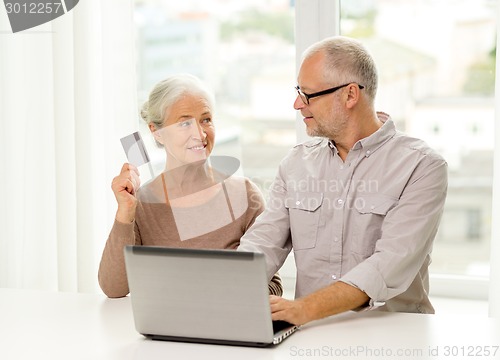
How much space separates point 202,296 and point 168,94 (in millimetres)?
846

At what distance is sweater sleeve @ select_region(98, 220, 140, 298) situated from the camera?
7.25 ft

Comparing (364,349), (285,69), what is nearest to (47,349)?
(364,349)

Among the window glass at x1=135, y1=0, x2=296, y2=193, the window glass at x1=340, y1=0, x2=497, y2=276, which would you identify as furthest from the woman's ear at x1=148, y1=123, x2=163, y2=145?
the window glass at x1=340, y1=0, x2=497, y2=276

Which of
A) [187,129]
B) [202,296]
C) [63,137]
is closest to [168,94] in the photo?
[187,129]

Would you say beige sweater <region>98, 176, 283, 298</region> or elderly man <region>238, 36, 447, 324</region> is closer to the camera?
elderly man <region>238, 36, 447, 324</region>

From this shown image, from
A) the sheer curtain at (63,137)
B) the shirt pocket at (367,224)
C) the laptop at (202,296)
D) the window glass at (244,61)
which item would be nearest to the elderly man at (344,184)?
the shirt pocket at (367,224)

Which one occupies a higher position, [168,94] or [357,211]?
[168,94]

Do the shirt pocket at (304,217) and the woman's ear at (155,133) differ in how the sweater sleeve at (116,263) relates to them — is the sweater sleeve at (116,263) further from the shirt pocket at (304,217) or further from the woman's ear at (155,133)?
the shirt pocket at (304,217)

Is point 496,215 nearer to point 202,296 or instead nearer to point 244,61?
point 244,61

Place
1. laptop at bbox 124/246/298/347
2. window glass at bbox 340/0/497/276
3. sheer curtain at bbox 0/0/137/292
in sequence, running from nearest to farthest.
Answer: laptop at bbox 124/246/298/347, window glass at bbox 340/0/497/276, sheer curtain at bbox 0/0/137/292

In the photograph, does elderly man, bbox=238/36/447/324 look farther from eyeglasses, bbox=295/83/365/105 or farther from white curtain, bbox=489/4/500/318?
white curtain, bbox=489/4/500/318

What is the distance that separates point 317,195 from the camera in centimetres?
228

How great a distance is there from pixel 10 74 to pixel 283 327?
167 cm

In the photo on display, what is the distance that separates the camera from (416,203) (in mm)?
2072
